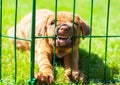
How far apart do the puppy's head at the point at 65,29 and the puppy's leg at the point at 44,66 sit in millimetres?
186

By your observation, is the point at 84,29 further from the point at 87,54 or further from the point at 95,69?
the point at 87,54

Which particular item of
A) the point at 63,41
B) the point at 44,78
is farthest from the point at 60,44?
the point at 44,78

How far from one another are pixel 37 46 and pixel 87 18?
2.58 metres

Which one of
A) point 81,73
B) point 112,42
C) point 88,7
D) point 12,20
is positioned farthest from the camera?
point 88,7

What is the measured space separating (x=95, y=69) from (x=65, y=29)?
2.19 ft

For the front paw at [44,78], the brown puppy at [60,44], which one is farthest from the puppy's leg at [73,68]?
the front paw at [44,78]

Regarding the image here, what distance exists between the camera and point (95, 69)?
16.0 ft

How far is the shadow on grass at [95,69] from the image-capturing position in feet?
15.1

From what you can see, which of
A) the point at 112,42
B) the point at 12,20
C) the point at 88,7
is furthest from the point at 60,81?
the point at 88,7

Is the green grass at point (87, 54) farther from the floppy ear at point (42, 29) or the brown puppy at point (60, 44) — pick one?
the floppy ear at point (42, 29)

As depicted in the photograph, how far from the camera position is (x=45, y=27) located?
480 centimetres

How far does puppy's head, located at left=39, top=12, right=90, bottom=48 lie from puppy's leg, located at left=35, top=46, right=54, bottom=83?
0.61 ft

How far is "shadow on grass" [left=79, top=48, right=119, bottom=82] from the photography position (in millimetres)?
4617

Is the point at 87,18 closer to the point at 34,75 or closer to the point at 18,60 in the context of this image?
the point at 18,60
